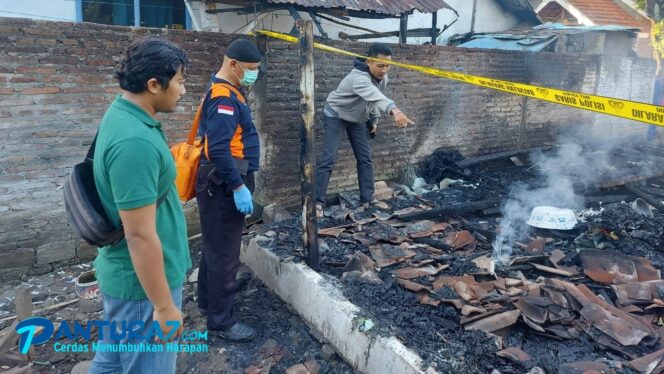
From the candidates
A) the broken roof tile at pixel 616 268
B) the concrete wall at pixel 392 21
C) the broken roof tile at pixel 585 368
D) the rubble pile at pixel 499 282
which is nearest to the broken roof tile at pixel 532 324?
the rubble pile at pixel 499 282

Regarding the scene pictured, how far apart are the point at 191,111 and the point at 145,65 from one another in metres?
3.71

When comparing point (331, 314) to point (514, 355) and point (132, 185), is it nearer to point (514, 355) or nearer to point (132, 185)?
point (514, 355)

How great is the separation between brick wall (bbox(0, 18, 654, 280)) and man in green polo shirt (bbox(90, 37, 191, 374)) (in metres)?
3.18

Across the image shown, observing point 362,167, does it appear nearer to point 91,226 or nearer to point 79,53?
point 79,53

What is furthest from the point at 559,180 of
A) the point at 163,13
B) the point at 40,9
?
the point at 40,9

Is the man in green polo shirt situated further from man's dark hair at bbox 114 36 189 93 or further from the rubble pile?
the rubble pile

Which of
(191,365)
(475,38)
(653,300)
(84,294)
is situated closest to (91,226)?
(191,365)

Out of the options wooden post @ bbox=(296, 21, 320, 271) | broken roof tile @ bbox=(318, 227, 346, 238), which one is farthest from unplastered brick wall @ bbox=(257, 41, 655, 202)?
wooden post @ bbox=(296, 21, 320, 271)

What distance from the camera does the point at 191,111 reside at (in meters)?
5.50

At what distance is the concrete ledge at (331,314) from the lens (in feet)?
9.63

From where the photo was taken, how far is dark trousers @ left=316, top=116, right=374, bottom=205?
5.62 metres

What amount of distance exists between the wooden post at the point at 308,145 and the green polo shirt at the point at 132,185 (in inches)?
70.8

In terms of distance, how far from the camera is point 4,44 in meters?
4.25

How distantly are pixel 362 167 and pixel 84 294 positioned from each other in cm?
340
